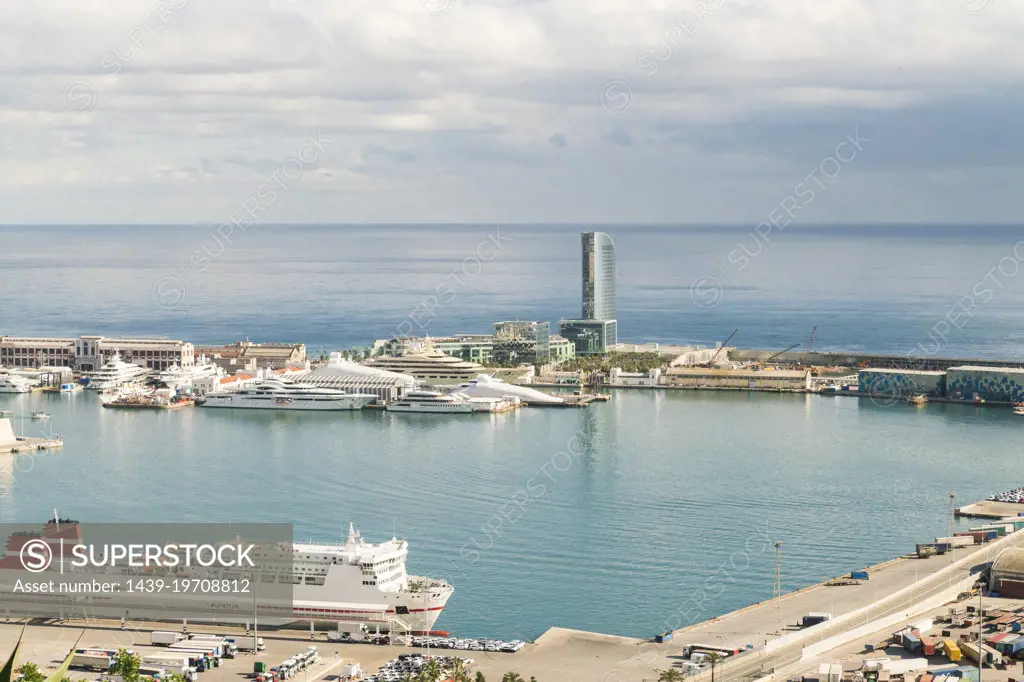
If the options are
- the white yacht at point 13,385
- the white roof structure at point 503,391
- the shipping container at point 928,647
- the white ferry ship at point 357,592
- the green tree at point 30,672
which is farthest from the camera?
the white yacht at point 13,385

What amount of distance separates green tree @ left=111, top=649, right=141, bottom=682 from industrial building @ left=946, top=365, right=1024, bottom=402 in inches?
855

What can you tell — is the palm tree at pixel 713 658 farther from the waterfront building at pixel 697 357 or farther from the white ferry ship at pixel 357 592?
the waterfront building at pixel 697 357

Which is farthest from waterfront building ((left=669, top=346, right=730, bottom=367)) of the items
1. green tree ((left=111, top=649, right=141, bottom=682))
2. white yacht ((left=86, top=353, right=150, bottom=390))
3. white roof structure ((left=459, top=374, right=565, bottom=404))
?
green tree ((left=111, top=649, right=141, bottom=682))

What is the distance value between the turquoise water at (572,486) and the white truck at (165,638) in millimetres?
2342

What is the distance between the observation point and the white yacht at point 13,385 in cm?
3152

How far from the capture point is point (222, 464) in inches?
877

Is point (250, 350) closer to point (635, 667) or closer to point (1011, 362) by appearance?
point (1011, 362)

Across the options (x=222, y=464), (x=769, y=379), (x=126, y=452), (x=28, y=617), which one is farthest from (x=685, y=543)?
(x=769, y=379)

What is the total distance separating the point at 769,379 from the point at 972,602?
1827 cm

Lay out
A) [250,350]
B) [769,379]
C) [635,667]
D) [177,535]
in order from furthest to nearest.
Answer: [250,350] → [769,379] → [177,535] → [635,667]

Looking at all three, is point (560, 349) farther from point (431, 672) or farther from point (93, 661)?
point (431, 672)

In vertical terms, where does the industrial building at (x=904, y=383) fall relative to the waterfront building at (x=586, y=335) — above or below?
below

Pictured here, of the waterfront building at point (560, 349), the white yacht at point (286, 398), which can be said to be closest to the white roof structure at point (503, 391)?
the white yacht at point (286, 398)

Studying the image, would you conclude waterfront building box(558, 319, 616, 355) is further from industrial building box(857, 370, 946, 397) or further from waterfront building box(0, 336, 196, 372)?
waterfront building box(0, 336, 196, 372)
